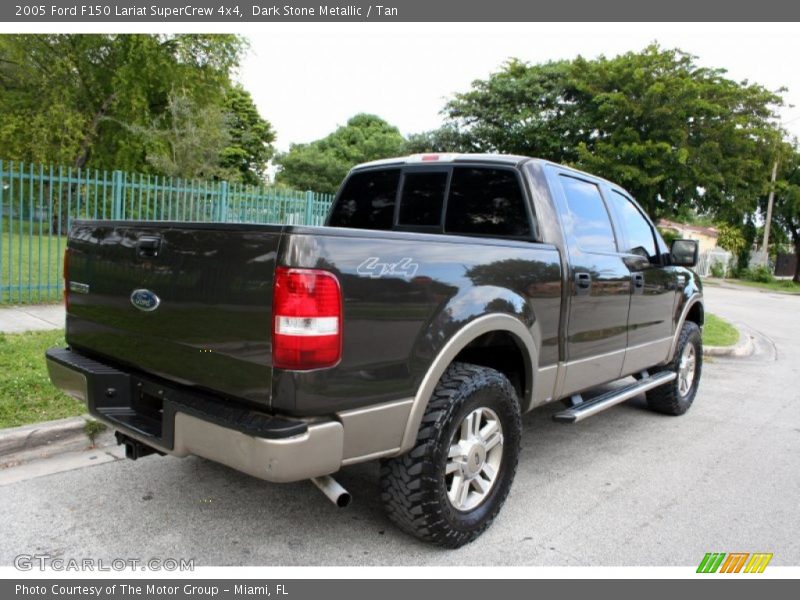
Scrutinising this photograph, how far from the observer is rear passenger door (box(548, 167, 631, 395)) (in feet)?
12.4

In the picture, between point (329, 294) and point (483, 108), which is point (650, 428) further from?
point (483, 108)

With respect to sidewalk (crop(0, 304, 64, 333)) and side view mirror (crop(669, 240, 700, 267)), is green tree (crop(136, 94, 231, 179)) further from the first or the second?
side view mirror (crop(669, 240, 700, 267))

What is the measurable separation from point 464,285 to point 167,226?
4.42ft

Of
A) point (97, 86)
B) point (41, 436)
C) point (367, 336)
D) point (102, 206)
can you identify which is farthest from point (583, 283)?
point (97, 86)

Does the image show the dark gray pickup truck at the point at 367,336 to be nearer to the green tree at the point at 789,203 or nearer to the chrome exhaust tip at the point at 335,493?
the chrome exhaust tip at the point at 335,493

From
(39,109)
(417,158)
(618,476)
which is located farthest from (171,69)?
(618,476)

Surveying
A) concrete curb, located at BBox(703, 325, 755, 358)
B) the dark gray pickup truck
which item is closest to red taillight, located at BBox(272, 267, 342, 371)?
the dark gray pickup truck

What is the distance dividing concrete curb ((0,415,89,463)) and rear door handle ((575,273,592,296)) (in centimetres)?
326

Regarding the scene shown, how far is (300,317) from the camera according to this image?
2.27 m

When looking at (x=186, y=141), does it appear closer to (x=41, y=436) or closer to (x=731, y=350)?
(x=731, y=350)

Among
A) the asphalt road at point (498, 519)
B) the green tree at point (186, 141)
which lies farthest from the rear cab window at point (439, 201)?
the green tree at point (186, 141)

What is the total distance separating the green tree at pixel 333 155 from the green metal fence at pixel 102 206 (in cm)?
2959

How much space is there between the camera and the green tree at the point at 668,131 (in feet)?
62.3

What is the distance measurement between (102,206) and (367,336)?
867cm
